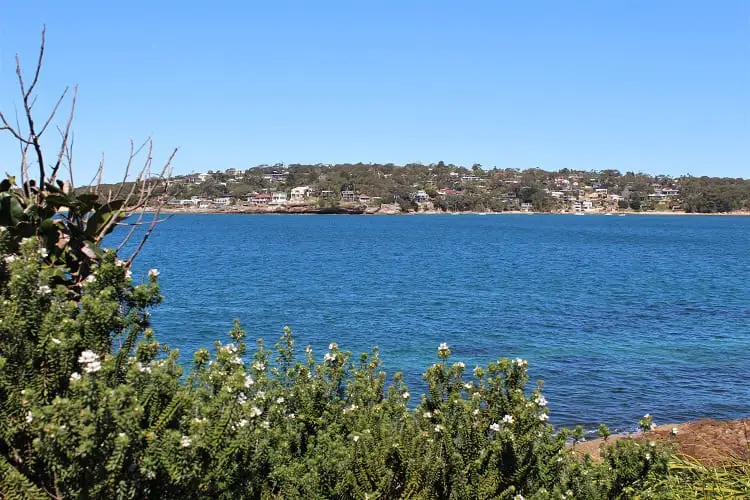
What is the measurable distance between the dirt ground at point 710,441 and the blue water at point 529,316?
4.04m

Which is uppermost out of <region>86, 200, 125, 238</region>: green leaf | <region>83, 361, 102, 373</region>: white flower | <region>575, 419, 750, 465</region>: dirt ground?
<region>86, 200, 125, 238</region>: green leaf

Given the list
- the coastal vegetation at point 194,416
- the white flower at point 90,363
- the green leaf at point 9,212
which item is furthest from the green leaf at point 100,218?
the white flower at point 90,363

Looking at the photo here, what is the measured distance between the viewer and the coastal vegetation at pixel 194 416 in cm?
Answer: 407

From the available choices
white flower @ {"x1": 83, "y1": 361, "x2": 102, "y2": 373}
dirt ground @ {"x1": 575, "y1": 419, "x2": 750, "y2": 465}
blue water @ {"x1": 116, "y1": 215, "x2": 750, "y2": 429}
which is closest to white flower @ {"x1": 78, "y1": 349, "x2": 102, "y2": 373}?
white flower @ {"x1": 83, "y1": 361, "x2": 102, "y2": 373}

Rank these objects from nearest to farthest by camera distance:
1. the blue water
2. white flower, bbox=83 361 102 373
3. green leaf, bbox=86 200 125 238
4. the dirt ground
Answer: white flower, bbox=83 361 102 373 → green leaf, bbox=86 200 125 238 → the dirt ground → the blue water

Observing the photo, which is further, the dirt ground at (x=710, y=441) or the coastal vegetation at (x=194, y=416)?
the dirt ground at (x=710, y=441)

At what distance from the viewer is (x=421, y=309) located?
36875mm

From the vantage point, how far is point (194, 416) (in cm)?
483

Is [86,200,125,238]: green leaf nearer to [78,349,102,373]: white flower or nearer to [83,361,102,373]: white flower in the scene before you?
[78,349,102,373]: white flower

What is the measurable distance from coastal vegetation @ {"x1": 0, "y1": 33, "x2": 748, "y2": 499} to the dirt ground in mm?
1735

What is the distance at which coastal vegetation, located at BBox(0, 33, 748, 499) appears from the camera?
13.3 feet

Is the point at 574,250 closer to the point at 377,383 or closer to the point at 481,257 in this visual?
the point at 481,257

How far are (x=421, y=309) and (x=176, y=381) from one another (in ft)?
107

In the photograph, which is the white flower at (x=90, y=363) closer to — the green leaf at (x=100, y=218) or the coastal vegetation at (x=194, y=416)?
the coastal vegetation at (x=194, y=416)
